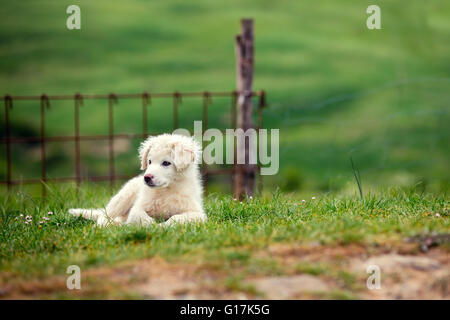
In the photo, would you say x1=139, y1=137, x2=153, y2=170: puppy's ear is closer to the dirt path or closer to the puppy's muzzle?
the puppy's muzzle

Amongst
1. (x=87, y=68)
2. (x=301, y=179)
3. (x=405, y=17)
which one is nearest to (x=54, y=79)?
(x=87, y=68)

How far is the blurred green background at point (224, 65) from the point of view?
23172 millimetres

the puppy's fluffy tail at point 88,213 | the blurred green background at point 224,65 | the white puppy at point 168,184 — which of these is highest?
the blurred green background at point 224,65

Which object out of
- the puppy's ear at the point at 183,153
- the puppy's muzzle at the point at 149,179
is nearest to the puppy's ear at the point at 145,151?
the puppy's ear at the point at 183,153

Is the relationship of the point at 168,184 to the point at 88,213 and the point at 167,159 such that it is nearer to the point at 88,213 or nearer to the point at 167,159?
the point at 167,159

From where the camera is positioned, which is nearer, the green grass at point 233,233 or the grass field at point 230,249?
the grass field at point 230,249

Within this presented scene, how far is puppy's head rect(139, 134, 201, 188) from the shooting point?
5.82 m

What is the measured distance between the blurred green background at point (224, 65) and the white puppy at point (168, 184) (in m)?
13.5

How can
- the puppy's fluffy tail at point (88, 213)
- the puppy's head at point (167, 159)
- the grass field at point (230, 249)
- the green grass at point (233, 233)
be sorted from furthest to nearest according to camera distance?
1. the puppy's fluffy tail at point (88, 213)
2. the puppy's head at point (167, 159)
3. the green grass at point (233, 233)
4. the grass field at point (230, 249)

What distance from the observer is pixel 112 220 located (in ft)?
20.3

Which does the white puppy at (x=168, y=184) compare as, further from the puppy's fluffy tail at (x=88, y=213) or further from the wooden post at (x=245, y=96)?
the wooden post at (x=245, y=96)

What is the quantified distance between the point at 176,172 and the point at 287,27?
26.1 meters

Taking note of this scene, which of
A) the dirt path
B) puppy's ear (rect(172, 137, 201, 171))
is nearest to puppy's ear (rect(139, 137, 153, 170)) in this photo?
puppy's ear (rect(172, 137, 201, 171))

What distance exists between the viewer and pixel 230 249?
189 inches
